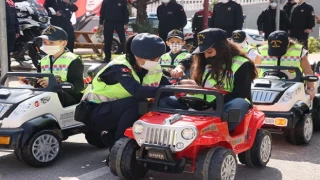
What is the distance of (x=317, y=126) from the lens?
7.16 m

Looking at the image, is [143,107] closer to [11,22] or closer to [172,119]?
[172,119]

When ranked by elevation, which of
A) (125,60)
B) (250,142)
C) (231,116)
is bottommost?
(250,142)

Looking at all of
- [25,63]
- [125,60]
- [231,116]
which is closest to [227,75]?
[231,116]

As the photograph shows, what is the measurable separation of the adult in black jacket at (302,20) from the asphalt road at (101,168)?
5.24 m

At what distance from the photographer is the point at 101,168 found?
530cm

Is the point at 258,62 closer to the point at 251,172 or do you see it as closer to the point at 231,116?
the point at 251,172

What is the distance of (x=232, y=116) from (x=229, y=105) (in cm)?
27

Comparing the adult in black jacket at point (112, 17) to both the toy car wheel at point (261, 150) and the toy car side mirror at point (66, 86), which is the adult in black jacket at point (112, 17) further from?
the toy car wheel at point (261, 150)

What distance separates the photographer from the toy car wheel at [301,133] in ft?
20.3

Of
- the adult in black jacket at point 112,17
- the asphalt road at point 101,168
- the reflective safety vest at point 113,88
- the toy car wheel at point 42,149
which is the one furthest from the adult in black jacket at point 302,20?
the toy car wheel at point 42,149

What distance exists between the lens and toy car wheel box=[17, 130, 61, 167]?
199 inches

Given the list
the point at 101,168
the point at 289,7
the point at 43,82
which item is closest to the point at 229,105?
the point at 101,168

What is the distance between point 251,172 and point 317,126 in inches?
95.5

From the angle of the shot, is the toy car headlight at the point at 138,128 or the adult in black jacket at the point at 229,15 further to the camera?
the adult in black jacket at the point at 229,15
